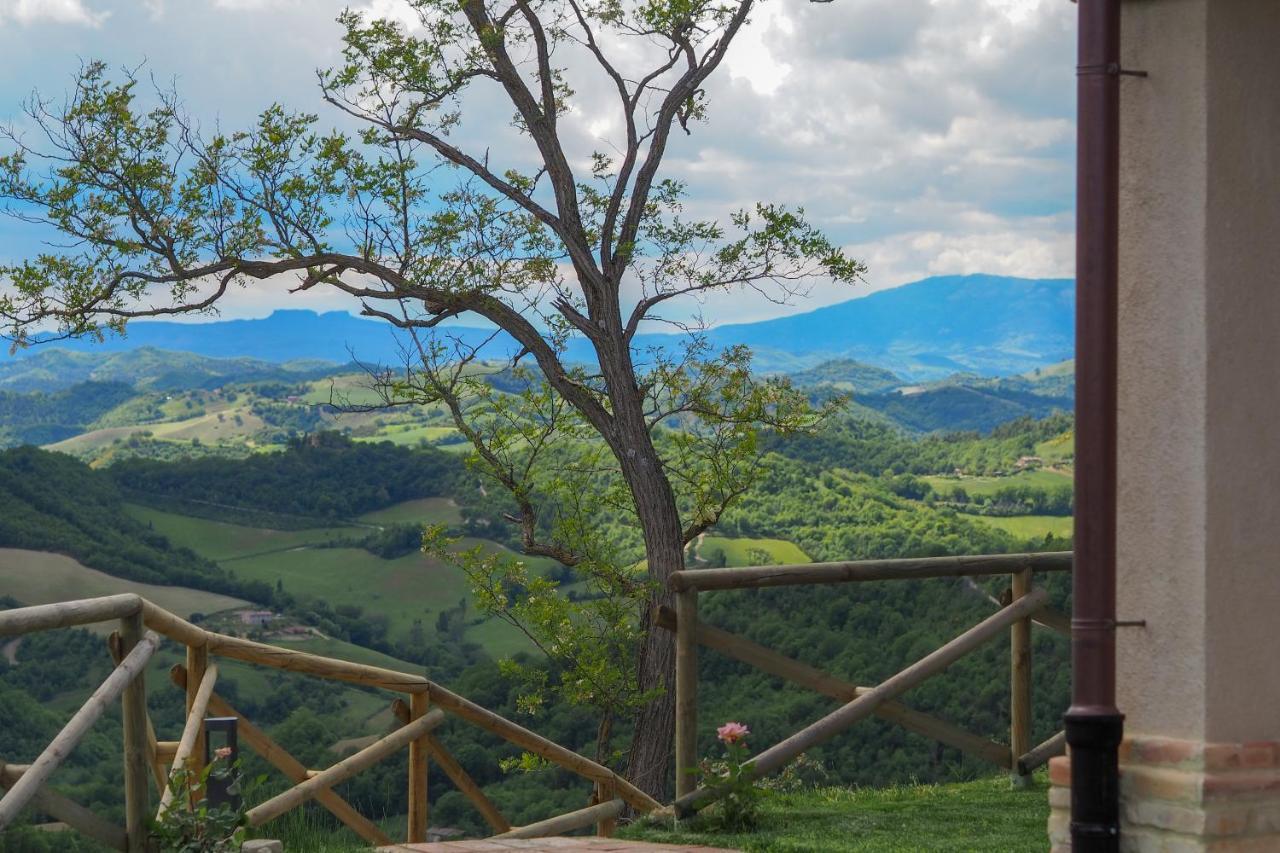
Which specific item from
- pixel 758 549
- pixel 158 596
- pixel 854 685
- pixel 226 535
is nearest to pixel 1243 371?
pixel 854 685

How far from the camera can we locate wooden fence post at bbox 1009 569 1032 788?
18.3ft

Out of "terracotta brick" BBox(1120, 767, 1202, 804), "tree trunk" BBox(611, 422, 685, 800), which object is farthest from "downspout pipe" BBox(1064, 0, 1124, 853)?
"tree trunk" BBox(611, 422, 685, 800)

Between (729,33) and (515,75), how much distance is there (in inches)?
62.6

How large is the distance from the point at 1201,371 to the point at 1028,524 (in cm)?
3551

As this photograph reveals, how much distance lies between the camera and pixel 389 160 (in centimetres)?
959

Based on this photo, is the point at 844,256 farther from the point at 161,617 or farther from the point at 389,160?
the point at 161,617

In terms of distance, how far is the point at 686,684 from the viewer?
4.92 metres

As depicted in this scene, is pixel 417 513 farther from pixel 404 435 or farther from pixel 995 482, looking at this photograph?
pixel 995 482

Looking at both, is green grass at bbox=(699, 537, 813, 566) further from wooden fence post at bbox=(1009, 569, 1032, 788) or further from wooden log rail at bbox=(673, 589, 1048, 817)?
wooden log rail at bbox=(673, 589, 1048, 817)

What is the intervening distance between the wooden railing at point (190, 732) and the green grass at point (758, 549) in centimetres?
2082

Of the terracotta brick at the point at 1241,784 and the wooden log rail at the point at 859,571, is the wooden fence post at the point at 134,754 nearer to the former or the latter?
the wooden log rail at the point at 859,571

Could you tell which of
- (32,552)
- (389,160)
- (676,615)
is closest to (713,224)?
(389,160)

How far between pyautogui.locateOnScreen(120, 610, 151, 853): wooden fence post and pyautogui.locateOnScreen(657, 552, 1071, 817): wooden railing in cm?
184

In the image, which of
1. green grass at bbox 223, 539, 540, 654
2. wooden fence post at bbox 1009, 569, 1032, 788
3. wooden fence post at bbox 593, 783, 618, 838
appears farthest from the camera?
green grass at bbox 223, 539, 540, 654
